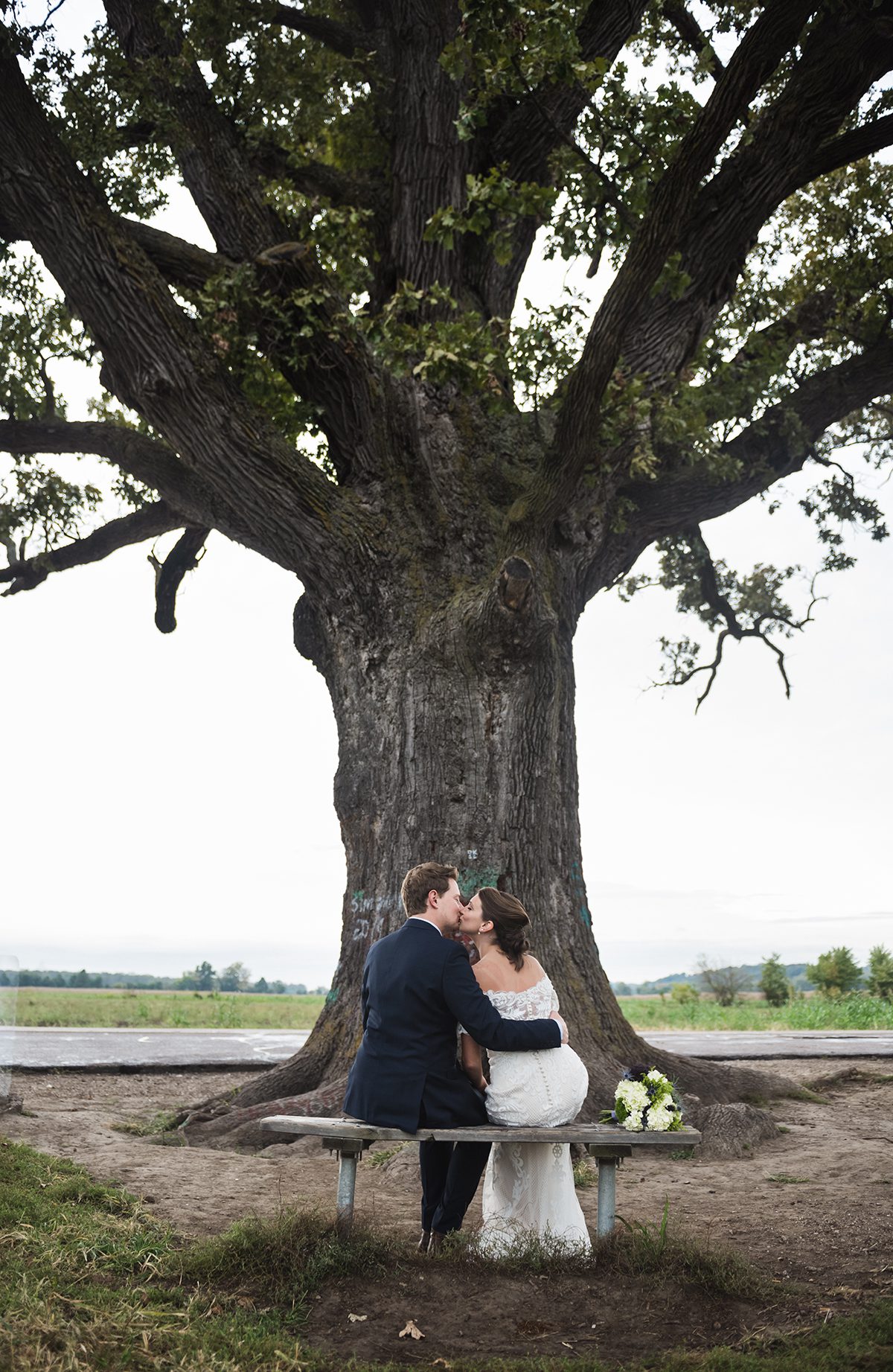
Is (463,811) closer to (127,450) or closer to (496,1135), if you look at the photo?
(496,1135)

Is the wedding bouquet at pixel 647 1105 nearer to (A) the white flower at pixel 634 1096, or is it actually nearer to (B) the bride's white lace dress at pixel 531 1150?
(A) the white flower at pixel 634 1096

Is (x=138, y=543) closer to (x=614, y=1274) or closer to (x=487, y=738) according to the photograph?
(x=487, y=738)

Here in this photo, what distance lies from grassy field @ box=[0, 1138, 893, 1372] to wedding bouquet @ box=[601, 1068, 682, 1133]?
0.49 meters

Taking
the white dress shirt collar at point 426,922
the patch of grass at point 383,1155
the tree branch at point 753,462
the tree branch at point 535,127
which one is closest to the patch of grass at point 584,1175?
the patch of grass at point 383,1155

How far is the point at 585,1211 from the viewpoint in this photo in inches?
261

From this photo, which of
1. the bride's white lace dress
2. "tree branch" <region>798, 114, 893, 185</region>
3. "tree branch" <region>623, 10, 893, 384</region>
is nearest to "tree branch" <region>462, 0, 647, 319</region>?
"tree branch" <region>623, 10, 893, 384</region>

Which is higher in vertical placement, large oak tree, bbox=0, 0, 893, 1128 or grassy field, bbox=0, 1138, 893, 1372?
large oak tree, bbox=0, 0, 893, 1128

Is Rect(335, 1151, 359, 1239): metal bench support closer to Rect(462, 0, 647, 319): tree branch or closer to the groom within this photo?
the groom

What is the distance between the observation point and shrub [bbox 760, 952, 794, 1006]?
28047 mm

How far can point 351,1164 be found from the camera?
17.6 ft

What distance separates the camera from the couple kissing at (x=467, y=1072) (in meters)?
5.33

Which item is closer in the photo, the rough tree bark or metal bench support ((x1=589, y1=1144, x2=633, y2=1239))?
metal bench support ((x1=589, y1=1144, x2=633, y2=1239))

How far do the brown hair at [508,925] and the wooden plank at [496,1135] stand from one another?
2.50 ft

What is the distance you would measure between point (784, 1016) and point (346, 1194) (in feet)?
65.5
